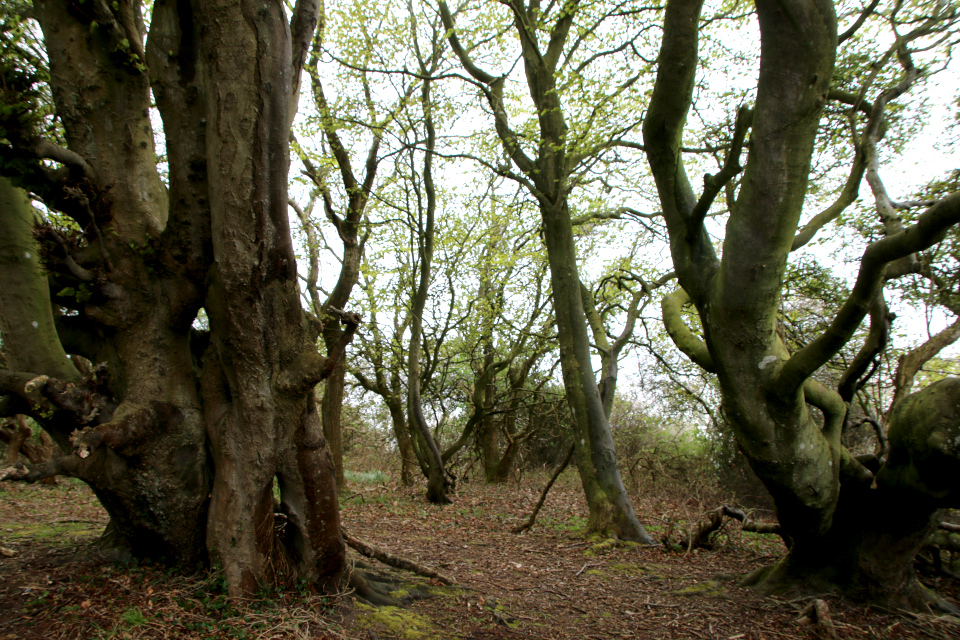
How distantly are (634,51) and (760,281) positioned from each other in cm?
571

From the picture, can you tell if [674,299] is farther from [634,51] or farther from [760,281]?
[634,51]

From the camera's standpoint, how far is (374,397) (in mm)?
16375

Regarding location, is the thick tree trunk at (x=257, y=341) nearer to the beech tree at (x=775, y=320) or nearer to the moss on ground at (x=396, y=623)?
the moss on ground at (x=396, y=623)

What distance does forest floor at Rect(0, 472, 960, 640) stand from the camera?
2996 mm

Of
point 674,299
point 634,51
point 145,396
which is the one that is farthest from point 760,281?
point 634,51

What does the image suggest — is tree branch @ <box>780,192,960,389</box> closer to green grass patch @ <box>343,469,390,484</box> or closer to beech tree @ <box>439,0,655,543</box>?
beech tree @ <box>439,0,655,543</box>

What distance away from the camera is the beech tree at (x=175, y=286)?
3238 millimetres

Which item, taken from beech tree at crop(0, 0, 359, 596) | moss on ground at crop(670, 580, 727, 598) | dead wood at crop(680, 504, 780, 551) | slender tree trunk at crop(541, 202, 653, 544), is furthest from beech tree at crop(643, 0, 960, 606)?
beech tree at crop(0, 0, 359, 596)

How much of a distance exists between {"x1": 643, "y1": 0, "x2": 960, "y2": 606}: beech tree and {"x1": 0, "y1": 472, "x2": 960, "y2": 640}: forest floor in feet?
1.72

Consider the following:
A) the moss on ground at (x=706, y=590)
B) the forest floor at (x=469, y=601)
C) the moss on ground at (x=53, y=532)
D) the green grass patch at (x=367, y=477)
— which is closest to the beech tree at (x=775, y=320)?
the moss on ground at (x=706, y=590)

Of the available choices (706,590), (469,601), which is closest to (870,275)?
(706,590)

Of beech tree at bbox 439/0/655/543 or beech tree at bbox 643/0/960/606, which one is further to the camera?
beech tree at bbox 439/0/655/543

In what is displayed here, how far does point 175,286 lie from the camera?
365cm

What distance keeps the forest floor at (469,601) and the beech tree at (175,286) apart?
0.90 ft
